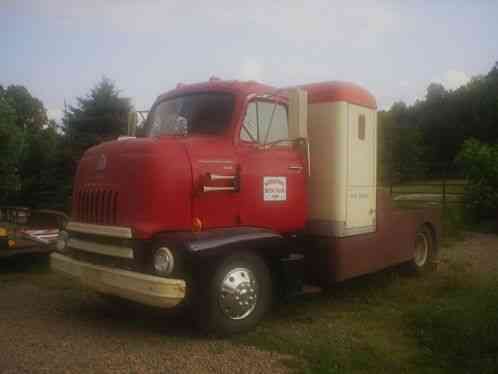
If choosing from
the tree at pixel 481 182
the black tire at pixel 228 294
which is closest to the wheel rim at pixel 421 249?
the black tire at pixel 228 294

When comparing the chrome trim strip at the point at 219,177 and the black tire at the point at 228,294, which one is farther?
the chrome trim strip at the point at 219,177

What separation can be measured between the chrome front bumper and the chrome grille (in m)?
0.48

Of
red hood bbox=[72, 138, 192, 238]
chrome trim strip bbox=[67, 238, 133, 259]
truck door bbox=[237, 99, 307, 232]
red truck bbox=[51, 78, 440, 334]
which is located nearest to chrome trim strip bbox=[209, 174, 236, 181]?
red truck bbox=[51, 78, 440, 334]

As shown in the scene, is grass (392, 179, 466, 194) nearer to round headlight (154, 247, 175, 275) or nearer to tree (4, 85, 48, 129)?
round headlight (154, 247, 175, 275)

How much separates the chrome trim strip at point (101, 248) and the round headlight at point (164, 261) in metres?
0.29

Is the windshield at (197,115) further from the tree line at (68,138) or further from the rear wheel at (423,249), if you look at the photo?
the tree line at (68,138)

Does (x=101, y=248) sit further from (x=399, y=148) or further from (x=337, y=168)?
(x=399, y=148)

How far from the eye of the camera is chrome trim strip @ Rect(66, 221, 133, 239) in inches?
195

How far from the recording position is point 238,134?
582cm

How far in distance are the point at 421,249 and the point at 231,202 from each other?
473 centimetres

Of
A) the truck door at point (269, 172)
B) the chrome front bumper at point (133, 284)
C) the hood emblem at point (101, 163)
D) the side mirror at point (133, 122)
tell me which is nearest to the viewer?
the chrome front bumper at point (133, 284)

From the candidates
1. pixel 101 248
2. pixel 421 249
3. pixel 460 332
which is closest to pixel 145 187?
pixel 101 248

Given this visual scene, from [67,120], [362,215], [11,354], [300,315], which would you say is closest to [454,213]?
[362,215]

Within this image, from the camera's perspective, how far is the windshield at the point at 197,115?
5.93m
